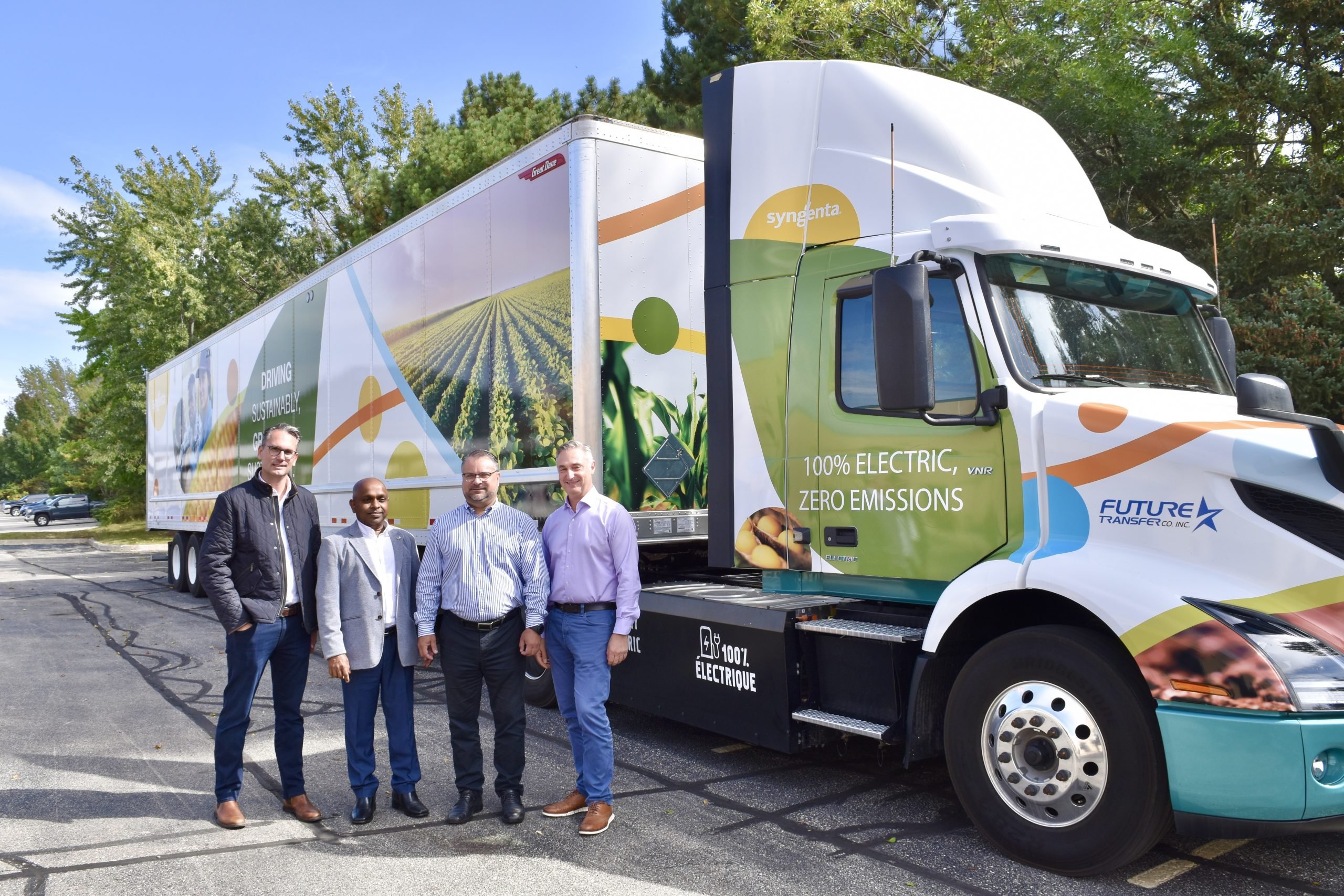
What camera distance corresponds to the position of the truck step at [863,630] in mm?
4527

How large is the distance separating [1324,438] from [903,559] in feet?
5.70

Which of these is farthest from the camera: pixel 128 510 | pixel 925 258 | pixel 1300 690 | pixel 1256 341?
pixel 128 510

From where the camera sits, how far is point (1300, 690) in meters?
3.38

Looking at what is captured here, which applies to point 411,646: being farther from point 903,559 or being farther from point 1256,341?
point 1256,341

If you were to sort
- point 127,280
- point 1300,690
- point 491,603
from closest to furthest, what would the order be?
1. point 1300,690
2. point 491,603
3. point 127,280

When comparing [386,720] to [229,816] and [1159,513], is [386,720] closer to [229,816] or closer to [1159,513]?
[229,816]

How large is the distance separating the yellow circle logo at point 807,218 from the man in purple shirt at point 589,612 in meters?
1.58

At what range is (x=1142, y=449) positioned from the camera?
3.84 m

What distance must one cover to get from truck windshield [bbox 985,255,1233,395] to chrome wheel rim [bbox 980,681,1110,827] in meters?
1.30

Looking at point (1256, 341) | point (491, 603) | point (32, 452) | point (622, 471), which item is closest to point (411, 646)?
point (491, 603)

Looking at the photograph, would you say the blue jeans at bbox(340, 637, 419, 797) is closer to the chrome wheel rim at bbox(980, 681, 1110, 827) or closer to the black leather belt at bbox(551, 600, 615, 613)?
the black leather belt at bbox(551, 600, 615, 613)

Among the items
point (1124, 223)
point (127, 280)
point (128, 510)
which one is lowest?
point (128, 510)

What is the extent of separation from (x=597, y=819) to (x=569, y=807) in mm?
296

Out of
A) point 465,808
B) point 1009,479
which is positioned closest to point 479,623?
point 465,808
